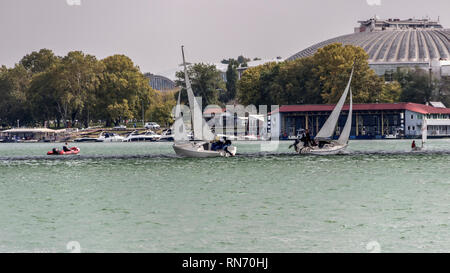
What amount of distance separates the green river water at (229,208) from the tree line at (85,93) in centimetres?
9368

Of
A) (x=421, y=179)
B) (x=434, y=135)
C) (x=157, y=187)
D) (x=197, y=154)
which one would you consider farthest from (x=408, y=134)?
(x=157, y=187)

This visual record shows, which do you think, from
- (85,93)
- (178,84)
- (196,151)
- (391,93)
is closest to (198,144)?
(196,151)

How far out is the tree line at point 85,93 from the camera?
15900 cm

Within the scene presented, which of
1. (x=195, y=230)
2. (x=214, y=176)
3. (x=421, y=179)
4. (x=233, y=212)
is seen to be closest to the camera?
(x=195, y=230)

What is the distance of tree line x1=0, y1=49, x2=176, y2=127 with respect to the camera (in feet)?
522

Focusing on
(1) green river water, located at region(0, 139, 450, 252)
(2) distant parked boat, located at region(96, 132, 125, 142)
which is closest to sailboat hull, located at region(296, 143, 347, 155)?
(1) green river water, located at region(0, 139, 450, 252)

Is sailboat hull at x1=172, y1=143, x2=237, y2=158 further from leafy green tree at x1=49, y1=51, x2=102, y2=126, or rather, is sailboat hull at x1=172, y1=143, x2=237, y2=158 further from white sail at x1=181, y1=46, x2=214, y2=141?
leafy green tree at x1=49, y1=51, x2=102, y2=126

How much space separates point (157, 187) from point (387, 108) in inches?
3826

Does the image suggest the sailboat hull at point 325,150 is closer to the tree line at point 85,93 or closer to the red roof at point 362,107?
the red roof at point 362,107

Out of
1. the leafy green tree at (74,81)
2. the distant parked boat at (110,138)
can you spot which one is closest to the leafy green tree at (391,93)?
the distant parked boat at (110,138)

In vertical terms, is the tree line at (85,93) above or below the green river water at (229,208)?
above

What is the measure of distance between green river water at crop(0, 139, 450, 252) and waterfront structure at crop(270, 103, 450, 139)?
73942mm

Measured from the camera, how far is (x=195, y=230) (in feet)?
97.5
